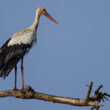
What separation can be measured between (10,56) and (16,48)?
1.73 feet

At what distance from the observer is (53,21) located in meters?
11.5

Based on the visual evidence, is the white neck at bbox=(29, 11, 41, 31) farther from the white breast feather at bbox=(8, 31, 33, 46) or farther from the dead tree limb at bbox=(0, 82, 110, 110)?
the dead tree limb at bbox=(0, 82, 110, 110)

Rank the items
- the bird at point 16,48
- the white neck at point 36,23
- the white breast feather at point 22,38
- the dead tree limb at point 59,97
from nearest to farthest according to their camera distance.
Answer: the dead tree limb at point 59,97 < the bird at point 16,48 < the white breast feather at point 22,38 < the white neck at point 36,23

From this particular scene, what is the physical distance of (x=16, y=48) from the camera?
9664 mm

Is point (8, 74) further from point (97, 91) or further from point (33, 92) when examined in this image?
point (97, 91)

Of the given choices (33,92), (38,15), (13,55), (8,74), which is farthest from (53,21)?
(33,92)

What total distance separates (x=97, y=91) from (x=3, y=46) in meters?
4.14

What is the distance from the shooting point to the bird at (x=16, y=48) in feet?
29.2

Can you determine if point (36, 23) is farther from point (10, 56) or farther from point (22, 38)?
point (10, 56)

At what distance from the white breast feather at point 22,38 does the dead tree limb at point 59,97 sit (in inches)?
89.6

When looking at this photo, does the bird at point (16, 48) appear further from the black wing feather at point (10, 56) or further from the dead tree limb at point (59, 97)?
the dead tree limb at point (59, 97)

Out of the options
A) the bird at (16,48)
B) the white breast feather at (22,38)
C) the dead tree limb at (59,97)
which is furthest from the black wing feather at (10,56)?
the dead tree limb at (59,97)

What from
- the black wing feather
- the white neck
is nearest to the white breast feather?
the black wing feather

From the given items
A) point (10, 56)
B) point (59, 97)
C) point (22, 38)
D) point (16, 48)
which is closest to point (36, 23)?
point (22, 38)
